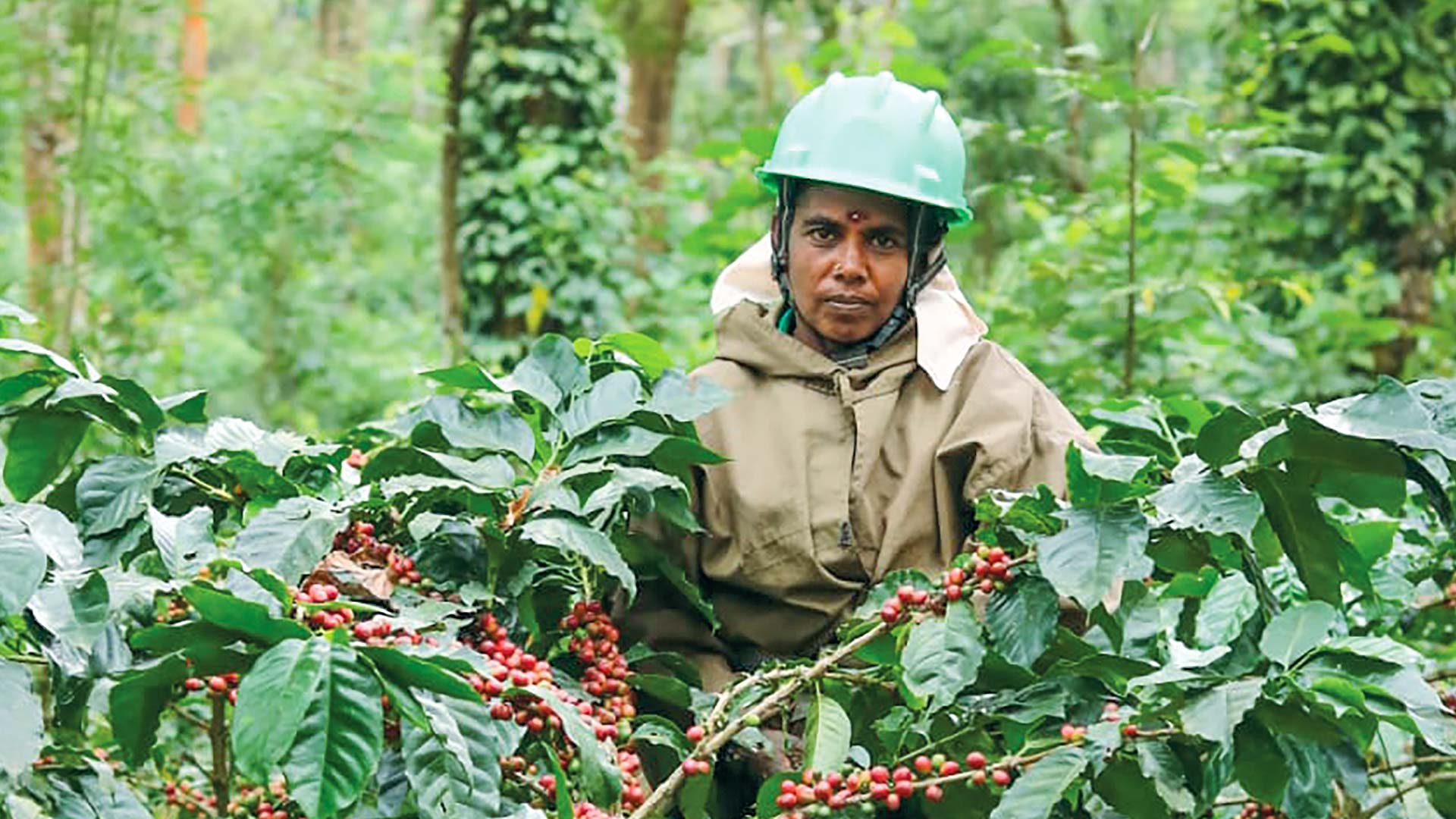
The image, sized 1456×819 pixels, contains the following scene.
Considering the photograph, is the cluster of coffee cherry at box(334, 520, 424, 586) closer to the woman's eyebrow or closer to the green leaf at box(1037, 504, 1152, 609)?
the green leaf at box(1037, 504, 1152, 609)

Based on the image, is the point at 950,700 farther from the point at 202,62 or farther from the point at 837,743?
the point at 202,62

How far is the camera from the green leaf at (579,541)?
2.08 m

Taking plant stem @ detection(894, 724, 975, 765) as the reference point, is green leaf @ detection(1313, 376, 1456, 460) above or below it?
above

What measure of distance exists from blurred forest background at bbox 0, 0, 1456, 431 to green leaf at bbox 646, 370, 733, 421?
2136 millimetres

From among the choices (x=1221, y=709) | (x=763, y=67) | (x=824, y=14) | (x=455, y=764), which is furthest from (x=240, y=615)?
(x=763, y=67)

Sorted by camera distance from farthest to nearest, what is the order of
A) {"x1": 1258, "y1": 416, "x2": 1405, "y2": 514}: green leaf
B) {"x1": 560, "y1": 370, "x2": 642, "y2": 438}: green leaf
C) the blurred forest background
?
1. the blurred forest background
2. {"x1": 560, "y1": 370, "x2": 642, "y2": 438}: green leaf
3. {"x1": 1258, "y1": 416, "x2": 1405, "y2": 514}: green leaf

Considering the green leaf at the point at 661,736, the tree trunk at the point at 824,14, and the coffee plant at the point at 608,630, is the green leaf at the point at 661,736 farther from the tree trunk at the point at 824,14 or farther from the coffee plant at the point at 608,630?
the tree trunk at the point at 824,14

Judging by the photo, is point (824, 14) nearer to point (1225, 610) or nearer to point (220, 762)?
point (1225, 610)

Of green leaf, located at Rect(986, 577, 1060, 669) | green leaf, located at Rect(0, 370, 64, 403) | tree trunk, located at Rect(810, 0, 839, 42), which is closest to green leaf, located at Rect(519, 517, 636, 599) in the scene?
green leaf, located at Rect(986, 577, 1060, 669)

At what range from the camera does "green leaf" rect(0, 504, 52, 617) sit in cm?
161

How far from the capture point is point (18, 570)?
5.37 feet

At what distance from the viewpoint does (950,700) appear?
1.99 m

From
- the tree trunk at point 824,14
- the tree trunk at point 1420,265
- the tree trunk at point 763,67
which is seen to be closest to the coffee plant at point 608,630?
the tree trunk at point 1420,265

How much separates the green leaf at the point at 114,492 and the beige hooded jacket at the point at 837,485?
0.77 meters
